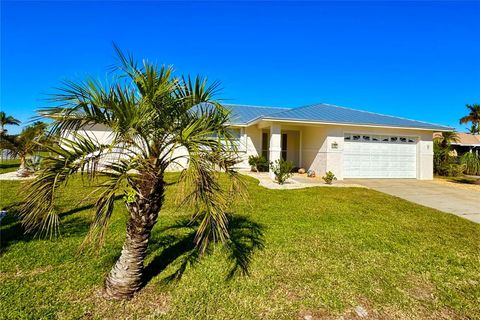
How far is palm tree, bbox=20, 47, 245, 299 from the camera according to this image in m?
2.77

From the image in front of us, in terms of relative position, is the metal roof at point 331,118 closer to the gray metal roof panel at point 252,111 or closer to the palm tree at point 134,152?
the gray metal roof panel at point 252,111

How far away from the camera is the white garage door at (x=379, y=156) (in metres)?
15.5

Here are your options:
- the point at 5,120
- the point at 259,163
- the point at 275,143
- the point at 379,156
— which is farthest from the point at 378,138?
the point at 5,120

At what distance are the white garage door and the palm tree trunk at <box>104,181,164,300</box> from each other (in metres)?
14.0

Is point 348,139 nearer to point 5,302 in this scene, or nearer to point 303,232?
point 303,232

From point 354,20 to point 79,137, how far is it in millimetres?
13297

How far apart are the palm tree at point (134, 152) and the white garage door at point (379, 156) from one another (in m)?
13.7

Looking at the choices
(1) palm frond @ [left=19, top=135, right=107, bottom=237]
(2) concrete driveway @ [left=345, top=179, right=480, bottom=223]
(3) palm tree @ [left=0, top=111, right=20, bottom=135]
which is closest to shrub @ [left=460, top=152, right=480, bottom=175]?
(2) concrete driveway @ [left=345, top=179, right=480, bottom=223]

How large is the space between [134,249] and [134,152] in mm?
1220

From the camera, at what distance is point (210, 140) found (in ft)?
10.2

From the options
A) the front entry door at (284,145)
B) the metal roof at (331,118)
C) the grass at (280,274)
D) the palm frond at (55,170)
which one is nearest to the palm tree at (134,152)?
the palm frond at (55,170)

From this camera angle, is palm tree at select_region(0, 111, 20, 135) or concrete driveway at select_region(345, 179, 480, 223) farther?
palm tree at select_region(0, 111, 20, 135)

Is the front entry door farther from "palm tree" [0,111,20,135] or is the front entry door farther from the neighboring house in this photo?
"palm tree" [0,111,20,135]

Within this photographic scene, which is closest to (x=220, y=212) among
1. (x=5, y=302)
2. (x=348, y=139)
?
(x=5, y=302)
